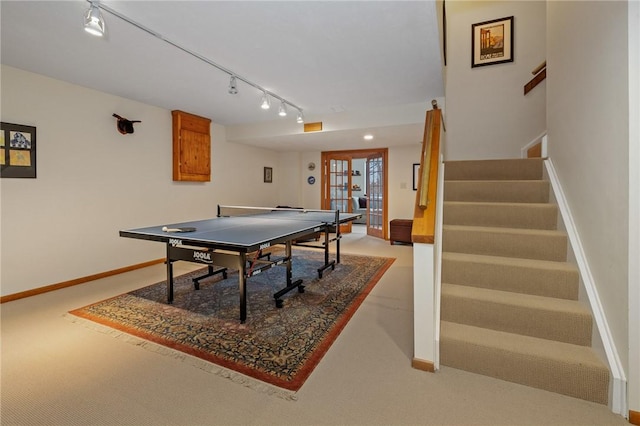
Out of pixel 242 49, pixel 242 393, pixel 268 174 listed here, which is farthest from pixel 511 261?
pixel 268 174

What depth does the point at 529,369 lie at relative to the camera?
1.63 meters

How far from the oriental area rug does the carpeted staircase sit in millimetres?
952

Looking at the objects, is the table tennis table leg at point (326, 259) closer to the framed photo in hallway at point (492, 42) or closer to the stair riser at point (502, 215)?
the stair riser at point (502, 215)

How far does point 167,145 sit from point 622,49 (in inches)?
193

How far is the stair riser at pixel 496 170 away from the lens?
2754 millimetres

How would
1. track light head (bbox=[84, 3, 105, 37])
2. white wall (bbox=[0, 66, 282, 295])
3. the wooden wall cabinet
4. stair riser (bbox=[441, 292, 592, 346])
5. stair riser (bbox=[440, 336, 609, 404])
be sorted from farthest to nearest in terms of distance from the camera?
the wooden wall cabinet
white wall (bbox=[0, 66, 282, 295])
track light head (bbox=[84, 3, 105, 37])
stair riser (bbox=[441, 292, 592, 346])
stair riser (bbox=[440, 336, 609, 404])

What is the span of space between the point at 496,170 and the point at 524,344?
1806 mm

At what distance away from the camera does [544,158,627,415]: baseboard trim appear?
1.44m

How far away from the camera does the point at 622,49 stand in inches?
58.5

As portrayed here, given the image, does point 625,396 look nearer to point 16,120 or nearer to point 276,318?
point 276,318

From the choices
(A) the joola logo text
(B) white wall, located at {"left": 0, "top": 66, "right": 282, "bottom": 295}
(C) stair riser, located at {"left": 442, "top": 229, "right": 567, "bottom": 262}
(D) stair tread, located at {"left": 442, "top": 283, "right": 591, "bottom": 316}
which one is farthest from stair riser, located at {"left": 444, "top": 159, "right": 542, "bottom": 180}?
(B) white wall, located at {"left": 0, "top": 66, "right": 282, "bottom": 295}

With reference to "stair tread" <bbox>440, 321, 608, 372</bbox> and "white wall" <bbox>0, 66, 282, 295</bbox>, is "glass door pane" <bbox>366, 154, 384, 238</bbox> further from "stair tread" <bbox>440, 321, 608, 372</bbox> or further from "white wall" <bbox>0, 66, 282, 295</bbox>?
"stair tread" <bbox>440, 321, 608, 372</bbox>

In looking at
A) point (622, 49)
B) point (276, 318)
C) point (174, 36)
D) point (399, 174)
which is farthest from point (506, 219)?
point (399, 174)

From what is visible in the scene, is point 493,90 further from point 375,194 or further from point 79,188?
A: point 79,188
